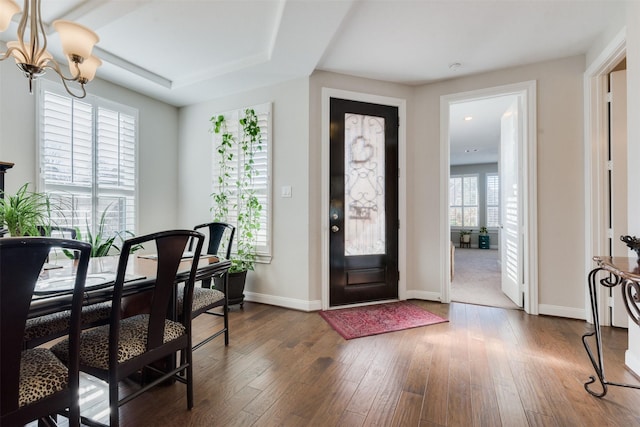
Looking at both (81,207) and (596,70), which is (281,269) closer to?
(81,207)

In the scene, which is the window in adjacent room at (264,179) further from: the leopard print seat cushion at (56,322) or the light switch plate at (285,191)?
the leopard print seat cushion at (56,322)

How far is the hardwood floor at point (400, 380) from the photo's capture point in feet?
5.06

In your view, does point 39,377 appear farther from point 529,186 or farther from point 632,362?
point 529,186

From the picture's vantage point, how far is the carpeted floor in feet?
11.7

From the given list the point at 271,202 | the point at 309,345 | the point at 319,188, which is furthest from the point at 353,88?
the point at 309,345

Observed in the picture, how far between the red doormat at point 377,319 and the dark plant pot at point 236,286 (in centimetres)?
92

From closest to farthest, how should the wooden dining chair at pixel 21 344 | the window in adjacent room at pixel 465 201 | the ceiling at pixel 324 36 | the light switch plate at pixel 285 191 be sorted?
the wooden dining chair at pixel 21 344
the ceiling at pixel 324 36
the light switch plate at pixel 285 191
the window in adjacent room at pixel 465 201

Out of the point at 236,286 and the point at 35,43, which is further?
the point at 236,286

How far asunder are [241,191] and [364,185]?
4.88 feet

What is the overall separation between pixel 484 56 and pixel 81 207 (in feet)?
14.4

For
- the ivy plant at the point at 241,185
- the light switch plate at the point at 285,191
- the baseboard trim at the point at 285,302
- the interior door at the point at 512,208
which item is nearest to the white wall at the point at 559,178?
the interior door at the point at 512,208

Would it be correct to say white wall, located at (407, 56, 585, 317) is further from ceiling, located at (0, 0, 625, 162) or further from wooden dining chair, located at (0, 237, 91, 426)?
wooden dining chair, located at (0, 237, 91, 426)

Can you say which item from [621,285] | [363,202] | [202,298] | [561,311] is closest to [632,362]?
[621,285]

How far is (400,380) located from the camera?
188 centimetres
